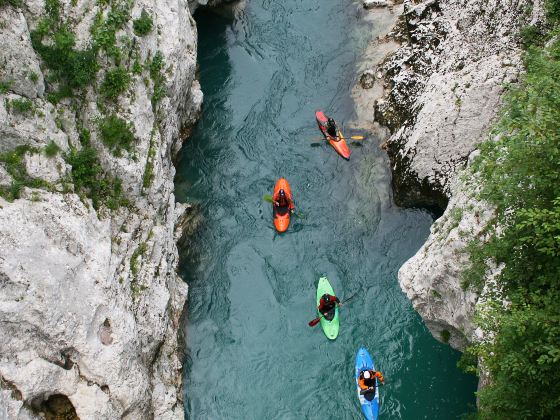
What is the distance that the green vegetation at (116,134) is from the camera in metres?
14.9

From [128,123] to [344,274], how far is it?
837 cm

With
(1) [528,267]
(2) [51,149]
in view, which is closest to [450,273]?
(1) [528,267]

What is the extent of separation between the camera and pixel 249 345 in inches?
664

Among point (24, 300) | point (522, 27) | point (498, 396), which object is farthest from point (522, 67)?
point (24, 300)

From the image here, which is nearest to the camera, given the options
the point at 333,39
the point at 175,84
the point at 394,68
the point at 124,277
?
the point at 124,277

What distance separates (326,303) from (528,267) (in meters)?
7.72

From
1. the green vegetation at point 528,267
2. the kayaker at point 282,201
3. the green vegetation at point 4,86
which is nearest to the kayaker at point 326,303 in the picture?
the kayaker at point 282,201

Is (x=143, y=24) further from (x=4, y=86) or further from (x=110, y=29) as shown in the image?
(x=4, y=86)

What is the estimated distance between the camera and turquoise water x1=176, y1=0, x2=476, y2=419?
52.6 ft

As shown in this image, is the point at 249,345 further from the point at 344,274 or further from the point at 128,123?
the point at 128,123

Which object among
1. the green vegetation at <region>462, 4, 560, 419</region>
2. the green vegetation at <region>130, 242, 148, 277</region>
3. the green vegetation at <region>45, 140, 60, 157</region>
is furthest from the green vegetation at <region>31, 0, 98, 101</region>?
the green vegetation at <region>462, 4, 560, 419</region>

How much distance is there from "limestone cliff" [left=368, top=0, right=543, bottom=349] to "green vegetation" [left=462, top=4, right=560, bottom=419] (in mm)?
1822

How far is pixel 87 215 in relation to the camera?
45.4ft

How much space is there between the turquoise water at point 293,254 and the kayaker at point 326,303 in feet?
1.63
